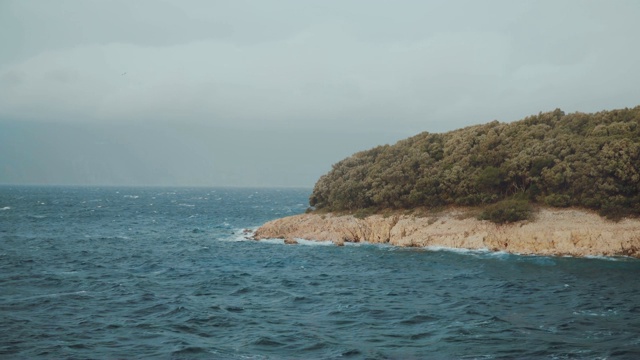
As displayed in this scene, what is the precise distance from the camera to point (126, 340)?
24.5 m

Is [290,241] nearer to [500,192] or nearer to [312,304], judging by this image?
[500,192]

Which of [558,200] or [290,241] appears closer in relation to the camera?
[558,200]

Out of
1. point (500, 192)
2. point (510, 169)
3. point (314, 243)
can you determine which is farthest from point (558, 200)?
point (314, 243)

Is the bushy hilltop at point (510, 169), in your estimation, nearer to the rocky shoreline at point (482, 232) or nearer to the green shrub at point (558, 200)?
the green shrub at point (558, 200)

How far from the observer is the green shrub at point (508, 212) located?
52219mm

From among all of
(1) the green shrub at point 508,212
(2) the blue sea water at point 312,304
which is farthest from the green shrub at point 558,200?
(2) the blue sea water at point 312,304

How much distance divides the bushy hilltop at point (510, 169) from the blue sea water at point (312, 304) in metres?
9.85

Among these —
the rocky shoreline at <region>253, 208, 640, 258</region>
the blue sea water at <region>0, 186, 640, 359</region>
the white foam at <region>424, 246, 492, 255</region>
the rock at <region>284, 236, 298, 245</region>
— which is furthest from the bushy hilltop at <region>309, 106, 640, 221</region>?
the blue sea water at <region>0, 186, 640, 359</region>

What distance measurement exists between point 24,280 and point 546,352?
35.6m

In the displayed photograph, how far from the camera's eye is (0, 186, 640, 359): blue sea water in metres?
23.6

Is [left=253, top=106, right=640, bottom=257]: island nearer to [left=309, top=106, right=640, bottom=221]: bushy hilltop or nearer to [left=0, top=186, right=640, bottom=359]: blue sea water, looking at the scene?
[left=309, top=106, right=640, bottom=221]: bushy hilltop

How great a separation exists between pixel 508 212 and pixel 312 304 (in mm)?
28392

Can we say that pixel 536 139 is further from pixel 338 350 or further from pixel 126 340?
pixel 126 340

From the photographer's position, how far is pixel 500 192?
198 ft
